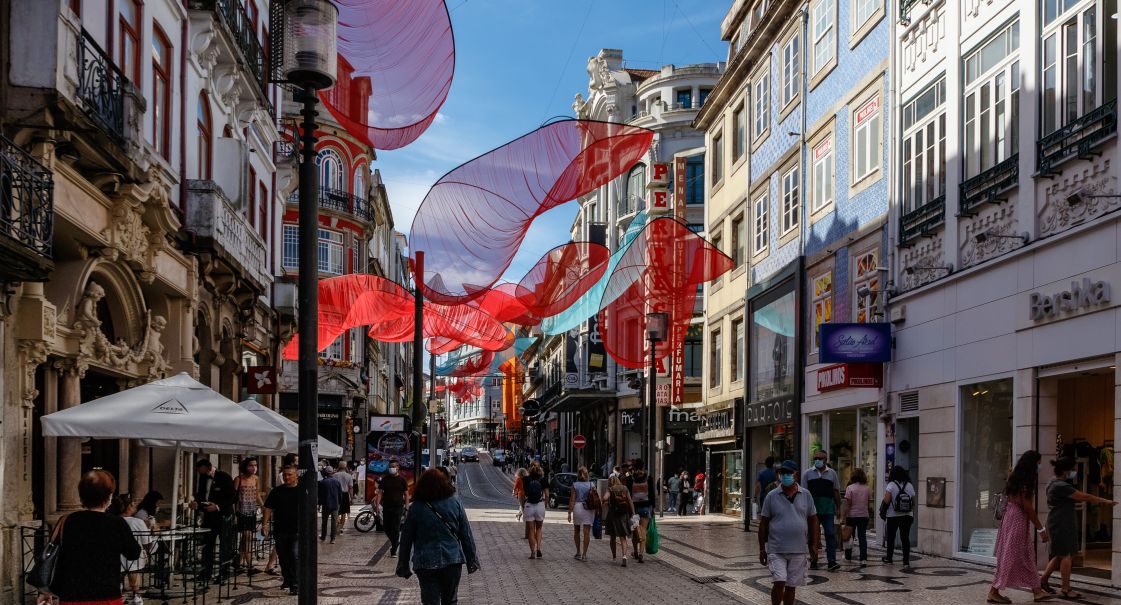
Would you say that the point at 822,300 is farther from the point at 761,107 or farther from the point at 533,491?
the point at 533,491

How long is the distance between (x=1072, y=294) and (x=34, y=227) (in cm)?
1234

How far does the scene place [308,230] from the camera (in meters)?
8.56

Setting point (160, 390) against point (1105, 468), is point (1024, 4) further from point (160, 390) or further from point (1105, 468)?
point (160, 390)

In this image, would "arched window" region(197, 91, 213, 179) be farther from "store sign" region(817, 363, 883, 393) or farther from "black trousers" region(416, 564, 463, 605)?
"black trousers" region(416, 564, 463, 605)

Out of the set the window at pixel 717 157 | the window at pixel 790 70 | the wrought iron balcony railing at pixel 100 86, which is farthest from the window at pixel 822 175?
the wrought iron balcony railing at pixel 100 86

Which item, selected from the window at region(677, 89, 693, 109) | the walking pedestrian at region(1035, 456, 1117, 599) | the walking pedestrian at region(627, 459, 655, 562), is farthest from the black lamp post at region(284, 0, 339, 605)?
the window at region(677, 89, 693, 109)

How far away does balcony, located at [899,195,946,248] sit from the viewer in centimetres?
1975

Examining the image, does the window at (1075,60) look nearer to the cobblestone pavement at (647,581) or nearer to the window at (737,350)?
the cobblestone pavement at (647,581)

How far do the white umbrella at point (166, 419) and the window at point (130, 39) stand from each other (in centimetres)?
468

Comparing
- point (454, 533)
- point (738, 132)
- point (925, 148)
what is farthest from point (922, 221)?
point (738, 132)

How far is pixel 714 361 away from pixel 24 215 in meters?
29.6

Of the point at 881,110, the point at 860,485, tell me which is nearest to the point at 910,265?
the point at 881,110

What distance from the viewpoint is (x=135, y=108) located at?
15320mm

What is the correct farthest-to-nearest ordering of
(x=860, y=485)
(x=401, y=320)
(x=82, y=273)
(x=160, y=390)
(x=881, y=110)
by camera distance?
(x=401, y=320) → (x=881, y=110) → (x=860, y=485) → (x=82, y=273) → (x=160, y=390)
